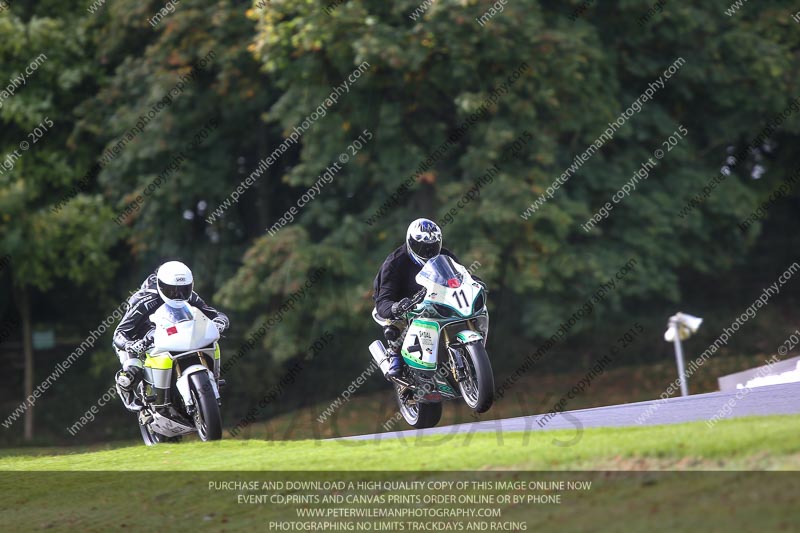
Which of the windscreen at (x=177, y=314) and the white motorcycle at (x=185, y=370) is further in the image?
the windscreen at (x=177, y=314)

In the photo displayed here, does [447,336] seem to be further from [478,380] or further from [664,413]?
[664,413]

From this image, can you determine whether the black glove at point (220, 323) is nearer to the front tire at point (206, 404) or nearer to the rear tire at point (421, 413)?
the front tire at point (206, 404)

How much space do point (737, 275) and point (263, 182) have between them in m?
14.5

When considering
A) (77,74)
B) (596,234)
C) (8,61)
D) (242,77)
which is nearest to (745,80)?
(596,234)

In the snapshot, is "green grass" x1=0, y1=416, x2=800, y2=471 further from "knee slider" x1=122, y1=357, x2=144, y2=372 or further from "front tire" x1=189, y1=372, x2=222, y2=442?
"knee slider" x1=122, y1=357, x2=144, y2=372

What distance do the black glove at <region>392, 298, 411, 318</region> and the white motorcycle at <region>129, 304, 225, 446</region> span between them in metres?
2.08

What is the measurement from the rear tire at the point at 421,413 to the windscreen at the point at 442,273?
1534mm

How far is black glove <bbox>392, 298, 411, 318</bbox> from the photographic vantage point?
40.5ft

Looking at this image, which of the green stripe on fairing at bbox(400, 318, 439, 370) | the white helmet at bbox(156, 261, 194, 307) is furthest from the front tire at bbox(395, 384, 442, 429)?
the white helmet at bbox(156, 261, 194, 307)

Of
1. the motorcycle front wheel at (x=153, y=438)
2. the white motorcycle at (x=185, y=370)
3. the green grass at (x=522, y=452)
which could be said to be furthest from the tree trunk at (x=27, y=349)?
the white motorcycle at (x=185, y=370)

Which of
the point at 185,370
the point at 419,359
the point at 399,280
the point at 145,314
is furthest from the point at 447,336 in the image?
the point at 145,314

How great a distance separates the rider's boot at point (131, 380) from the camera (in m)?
13.6

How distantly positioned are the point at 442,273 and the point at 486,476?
3.33m

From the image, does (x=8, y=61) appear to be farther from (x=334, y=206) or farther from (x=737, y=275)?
(x=737, y=275)
